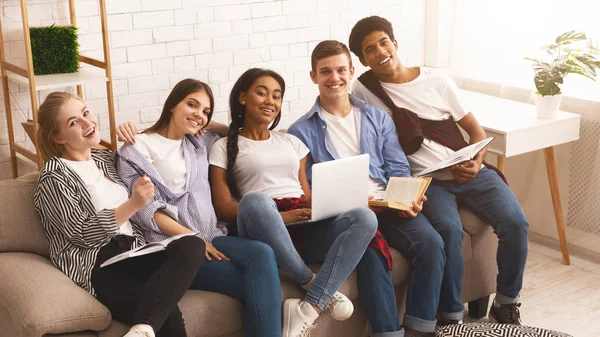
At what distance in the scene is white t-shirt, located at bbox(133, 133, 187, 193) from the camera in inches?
111

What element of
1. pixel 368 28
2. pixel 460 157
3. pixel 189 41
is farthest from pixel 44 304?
pixel 189 41

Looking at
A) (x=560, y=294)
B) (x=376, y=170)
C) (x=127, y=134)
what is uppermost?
(x=127, y=134)

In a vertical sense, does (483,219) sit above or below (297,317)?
above

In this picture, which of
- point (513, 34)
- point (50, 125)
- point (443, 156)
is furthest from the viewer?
point (513, 34)

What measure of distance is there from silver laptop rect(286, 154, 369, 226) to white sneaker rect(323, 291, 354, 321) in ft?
0.90

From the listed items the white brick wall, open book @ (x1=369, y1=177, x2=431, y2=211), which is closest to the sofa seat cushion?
open book @ (x1=369, y1=177, x2=431, y2=211)

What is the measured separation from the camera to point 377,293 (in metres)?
2.78

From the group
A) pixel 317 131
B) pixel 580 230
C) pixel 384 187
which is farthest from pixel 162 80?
pixel 580 230

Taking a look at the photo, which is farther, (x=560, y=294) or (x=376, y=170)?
(x=560, y=294)

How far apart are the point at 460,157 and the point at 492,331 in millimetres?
744

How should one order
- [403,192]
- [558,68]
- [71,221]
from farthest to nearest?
1. [558,68]
2. [403,192]
3. [71,221]

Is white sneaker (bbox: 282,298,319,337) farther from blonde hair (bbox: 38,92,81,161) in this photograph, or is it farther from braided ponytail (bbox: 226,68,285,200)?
blonde hair (bbox: 38,92,81,161)

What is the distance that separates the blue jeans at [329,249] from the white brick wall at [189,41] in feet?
3.56

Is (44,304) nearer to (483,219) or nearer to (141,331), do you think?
(141,331)
